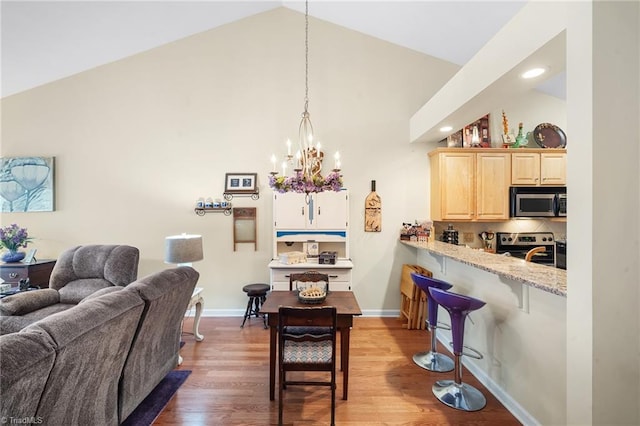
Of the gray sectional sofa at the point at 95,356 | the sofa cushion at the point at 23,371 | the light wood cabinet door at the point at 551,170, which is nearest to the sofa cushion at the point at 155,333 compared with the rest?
the gray sectional sofa at the point at 95,356

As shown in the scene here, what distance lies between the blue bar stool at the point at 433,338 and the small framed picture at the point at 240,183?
2.55 meters

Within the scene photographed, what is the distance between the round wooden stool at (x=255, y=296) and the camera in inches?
148

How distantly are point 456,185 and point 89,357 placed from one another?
4055 millimetres

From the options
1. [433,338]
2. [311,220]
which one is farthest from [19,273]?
[433,338]

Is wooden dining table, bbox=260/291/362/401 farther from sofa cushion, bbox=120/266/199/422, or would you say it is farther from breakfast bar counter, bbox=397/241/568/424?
breakfast bar counter, bbox=397/241/568/424

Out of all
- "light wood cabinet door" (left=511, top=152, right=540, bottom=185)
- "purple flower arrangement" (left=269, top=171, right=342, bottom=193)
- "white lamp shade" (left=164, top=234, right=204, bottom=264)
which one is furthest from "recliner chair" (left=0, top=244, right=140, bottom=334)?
"light wood cabinet door" (left=511, top=152, right=540, bottom=185)

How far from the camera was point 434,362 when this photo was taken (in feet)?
9.06

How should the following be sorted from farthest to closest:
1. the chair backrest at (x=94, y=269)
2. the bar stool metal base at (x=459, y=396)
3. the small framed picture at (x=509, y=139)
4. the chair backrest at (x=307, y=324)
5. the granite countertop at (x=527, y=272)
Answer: the small framed picture at (x=509, y=139)
the chair backrest at (x=94, y=269)
the bar stool metal base at (x=459, y=396)
the chair backrest at (x=307, y=324)
the granite countertop at (x=527, y=272)

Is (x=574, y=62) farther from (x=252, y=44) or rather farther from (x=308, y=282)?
(x=252, y=44)

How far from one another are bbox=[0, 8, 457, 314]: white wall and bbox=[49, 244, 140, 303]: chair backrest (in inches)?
35.8

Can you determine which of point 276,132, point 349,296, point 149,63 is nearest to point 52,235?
point 149,63

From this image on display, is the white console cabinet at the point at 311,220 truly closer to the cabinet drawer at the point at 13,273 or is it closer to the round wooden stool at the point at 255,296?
the round wooden stool at the point at 255,296

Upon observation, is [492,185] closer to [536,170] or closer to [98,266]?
[536,170]

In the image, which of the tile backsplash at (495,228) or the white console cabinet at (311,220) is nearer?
the white console cabinet at (311,220)
